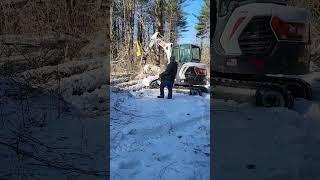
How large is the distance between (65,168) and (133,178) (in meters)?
0.66

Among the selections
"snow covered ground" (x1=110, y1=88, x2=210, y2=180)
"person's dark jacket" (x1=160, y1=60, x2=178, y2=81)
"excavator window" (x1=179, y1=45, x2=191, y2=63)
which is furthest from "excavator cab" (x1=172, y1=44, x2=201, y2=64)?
"snow covered ground" (x1=110, y1=88, x2=210, y2=180)

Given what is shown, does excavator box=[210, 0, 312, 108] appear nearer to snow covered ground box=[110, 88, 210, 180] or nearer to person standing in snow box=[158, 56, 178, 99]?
snow covered ground box=[110, 88, 210, 180]

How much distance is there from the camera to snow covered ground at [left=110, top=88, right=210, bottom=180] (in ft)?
13.6

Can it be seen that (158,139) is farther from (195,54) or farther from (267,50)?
(195,54)

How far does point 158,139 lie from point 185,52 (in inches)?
290

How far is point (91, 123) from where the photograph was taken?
559cm

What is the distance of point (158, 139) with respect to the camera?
5.35 meters

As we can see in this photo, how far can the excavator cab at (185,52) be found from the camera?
12371 mm

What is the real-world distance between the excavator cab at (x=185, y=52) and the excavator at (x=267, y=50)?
4.61 m

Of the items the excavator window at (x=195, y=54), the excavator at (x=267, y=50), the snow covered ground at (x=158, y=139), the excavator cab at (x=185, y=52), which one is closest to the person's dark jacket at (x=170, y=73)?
the snow covered ground at (x=158, y=139)

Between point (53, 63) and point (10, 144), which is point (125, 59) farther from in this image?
point (10, 144)

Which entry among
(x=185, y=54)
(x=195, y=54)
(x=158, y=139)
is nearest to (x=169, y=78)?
(x=185, y=54)

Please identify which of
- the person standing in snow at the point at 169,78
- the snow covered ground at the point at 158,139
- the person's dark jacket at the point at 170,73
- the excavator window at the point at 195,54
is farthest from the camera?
the excavator window at the point at 195,54

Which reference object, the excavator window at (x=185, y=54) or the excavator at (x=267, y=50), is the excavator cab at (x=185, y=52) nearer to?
the excavator window at (x=185, y=54)
